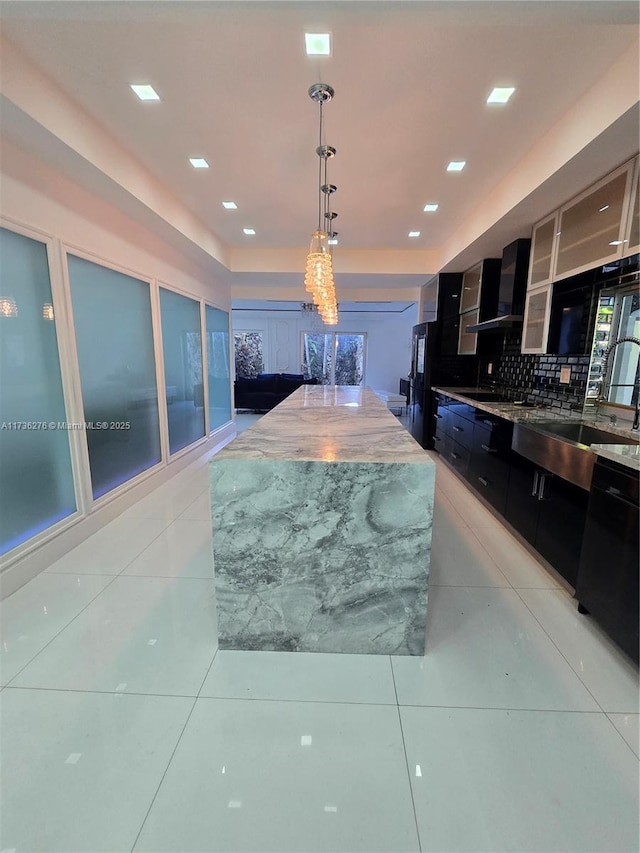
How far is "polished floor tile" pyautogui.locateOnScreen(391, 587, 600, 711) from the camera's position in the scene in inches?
55.6

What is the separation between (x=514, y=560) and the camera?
7.96 ft

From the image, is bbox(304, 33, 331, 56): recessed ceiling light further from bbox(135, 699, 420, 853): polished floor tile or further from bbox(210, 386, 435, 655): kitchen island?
bbox(135, 699, 420, 853): polished floor tile

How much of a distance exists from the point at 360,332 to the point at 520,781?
10.2 metres

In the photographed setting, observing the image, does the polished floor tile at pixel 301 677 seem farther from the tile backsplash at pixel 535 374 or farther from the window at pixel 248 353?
the window at pixel 248 353

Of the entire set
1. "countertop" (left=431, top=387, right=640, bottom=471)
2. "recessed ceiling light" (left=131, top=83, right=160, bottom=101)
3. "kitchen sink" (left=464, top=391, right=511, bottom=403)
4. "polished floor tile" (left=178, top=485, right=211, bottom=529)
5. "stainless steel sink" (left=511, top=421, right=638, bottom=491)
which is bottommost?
"polished floor tile" (left=178, top=485, right=211, bottom=529)

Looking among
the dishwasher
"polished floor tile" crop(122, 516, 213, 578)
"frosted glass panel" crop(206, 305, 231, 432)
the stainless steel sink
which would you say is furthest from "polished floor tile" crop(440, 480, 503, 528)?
"frosted glass panel" crop(206, 305, 231, 432)

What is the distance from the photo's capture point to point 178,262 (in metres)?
4.10

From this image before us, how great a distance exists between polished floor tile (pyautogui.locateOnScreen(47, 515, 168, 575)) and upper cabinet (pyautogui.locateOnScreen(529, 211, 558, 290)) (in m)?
3.64

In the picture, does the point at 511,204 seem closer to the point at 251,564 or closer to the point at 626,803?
the point at 251,564

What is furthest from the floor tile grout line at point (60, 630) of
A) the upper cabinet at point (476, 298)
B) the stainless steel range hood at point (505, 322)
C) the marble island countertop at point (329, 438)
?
the upper cabinet at point (476, 298)

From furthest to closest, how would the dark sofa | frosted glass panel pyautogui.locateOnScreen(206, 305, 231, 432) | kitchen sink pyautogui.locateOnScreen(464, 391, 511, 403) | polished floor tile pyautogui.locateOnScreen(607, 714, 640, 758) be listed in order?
1. the dark sofa
2. frosted glass panel pyautogui.locateOnScreen(206, 305, 231, 432)
3. kitchen sink pyautogui.locateOnScreen(464, 391, 511, 403)
4. polished floor tile pyautogui.locateOnScreen(607, 714, 640, 758)

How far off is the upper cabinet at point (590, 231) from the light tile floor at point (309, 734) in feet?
6.85

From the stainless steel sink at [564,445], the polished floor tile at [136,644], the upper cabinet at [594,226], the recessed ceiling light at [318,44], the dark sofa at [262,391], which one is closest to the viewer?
→ the polished floor tile at [136,644]

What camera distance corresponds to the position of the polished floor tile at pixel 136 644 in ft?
4.84
